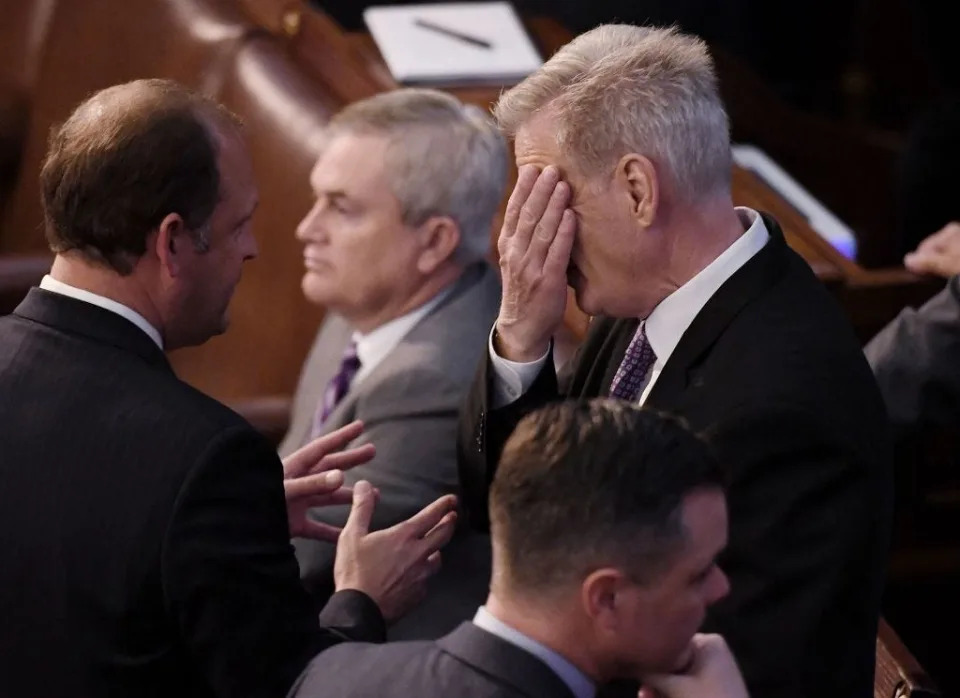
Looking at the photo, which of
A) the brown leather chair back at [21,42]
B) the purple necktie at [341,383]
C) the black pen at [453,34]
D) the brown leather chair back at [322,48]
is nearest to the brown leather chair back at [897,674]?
the purple necktie at [341,383]

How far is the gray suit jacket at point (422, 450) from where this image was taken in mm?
2604

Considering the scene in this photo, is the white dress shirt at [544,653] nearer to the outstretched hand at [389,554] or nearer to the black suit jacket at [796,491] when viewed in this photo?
the black suit jacket at [796,491]

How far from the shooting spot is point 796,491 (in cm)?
178

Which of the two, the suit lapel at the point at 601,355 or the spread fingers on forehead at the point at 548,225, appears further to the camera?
the suit lapel at the point at 601,355

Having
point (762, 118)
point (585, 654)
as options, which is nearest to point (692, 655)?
point (585, 654)

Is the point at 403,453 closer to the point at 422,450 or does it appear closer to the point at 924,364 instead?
the point at 422,450

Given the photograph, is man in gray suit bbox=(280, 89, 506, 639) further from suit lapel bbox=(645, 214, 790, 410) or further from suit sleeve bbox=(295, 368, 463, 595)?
suit lapel bbox=(645, 214, 790, 410)

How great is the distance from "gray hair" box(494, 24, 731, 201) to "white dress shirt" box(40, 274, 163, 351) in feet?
1.71

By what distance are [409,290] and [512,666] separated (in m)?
1.37

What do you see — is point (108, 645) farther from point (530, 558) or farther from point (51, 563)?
point (530, 558)

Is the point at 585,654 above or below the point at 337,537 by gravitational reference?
above

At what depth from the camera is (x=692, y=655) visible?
159 centimetres

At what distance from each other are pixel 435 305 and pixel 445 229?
0.42 feet

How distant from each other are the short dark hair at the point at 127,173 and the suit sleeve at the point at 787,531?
66 centimetres
